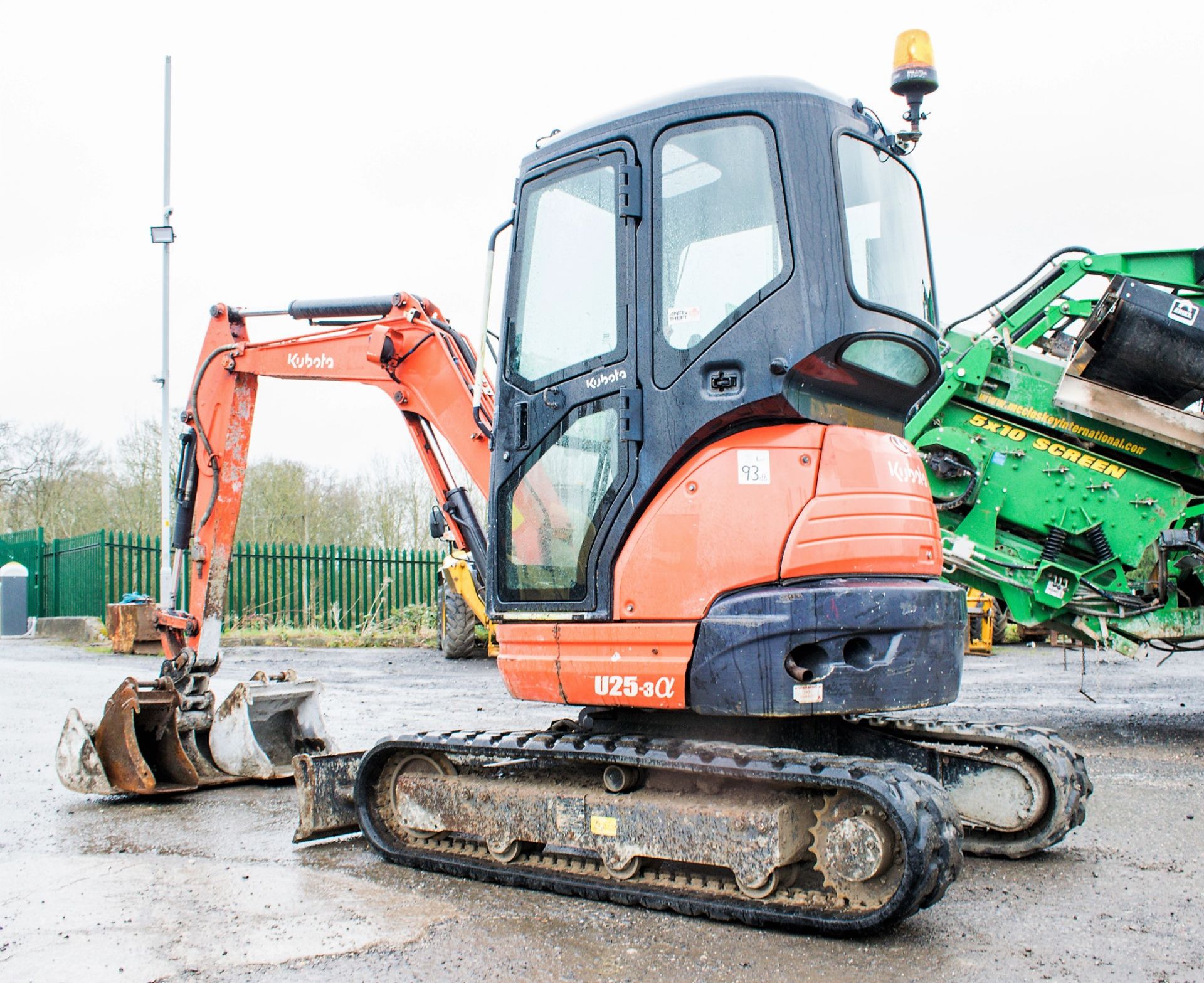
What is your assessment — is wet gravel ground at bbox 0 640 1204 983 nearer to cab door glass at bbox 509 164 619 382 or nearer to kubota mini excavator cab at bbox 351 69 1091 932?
kubota mini excavator cab at bbox 351 69 1091 932

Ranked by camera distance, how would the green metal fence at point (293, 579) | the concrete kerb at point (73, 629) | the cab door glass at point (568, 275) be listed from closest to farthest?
1. the cab door glass at point (568, 275)
2. the concrete kerb at point (73, 629)
3. the green metal fence at point (293, 579)

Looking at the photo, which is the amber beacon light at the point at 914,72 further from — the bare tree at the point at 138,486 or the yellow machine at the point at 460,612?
the bare tree at the point at 138,486

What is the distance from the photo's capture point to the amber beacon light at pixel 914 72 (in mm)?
5895

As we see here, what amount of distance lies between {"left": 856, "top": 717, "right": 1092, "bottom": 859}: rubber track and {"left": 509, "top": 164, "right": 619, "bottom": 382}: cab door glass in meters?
2.16

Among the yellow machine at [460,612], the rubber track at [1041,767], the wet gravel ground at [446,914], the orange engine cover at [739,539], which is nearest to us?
the wet gravel ground at [446,914]

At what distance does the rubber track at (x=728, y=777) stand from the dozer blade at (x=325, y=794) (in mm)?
219

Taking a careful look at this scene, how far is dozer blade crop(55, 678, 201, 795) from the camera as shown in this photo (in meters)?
5.94

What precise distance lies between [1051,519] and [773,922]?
207 inches

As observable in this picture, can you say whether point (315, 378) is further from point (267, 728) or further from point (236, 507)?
point (267, 728)

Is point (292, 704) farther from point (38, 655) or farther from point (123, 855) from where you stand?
point (38, 655)

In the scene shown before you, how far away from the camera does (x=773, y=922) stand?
3.72 meters

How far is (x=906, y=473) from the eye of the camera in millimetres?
4324

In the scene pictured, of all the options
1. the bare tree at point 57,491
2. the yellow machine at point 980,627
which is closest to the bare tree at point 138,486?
the bare tree at point 57,491

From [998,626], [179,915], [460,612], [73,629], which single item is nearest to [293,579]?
[73,629]
